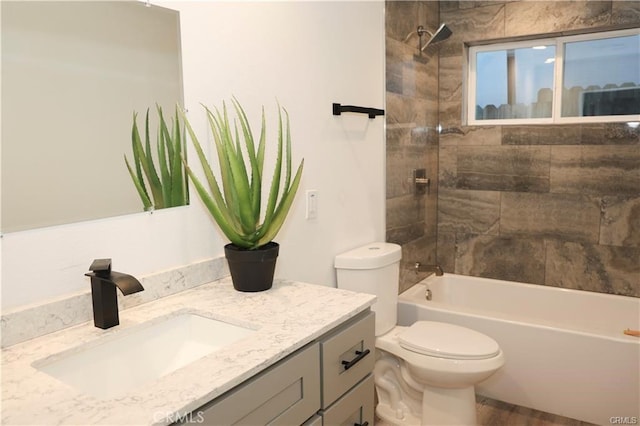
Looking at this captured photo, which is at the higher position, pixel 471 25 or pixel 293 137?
pixel 471 25

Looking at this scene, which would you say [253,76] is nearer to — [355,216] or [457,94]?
[355,216]

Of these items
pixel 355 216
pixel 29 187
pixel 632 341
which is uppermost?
pixel 29 187

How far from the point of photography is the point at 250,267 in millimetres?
1521

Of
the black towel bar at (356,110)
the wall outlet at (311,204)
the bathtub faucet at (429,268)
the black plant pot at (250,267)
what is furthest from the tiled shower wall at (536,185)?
the black plant pot at (250,267)

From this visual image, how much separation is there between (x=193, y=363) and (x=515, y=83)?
2.96m

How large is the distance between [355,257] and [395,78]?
1.11 metres

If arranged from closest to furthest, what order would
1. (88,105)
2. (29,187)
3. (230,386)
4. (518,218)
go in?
(230,386) → (29,187) → (88,105) → (518,218)

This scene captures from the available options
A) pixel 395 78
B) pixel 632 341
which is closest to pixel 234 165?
pixel 395 78

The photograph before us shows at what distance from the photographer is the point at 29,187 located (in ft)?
3.91

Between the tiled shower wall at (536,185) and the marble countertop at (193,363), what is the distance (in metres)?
2.07

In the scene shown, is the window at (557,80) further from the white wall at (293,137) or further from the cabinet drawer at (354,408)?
the cabinet drawer at (354,408)

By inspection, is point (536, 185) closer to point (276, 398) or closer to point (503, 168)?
point (503, 168)

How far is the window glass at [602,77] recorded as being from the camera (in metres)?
2.90

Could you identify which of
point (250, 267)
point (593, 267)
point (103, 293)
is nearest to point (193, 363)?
point (103, 293)
